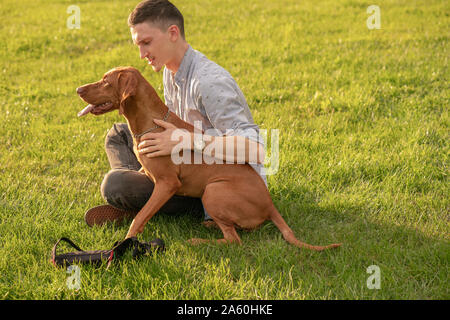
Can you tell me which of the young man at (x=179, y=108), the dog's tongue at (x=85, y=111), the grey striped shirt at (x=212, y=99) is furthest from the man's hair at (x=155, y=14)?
the dog's tongue at (x=85, y=111)

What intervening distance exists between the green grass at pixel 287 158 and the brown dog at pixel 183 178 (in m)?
0.23

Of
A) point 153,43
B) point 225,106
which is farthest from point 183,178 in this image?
point 153,43

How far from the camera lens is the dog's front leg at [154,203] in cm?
358

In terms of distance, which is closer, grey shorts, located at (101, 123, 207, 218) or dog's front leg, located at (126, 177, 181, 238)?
dog's front leg, located at (126, 177, 181, 238)

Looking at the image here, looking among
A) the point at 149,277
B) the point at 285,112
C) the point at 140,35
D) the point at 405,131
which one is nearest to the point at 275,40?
the point at 285,112

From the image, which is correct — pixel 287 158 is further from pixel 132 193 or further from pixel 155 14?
pixel 155 14

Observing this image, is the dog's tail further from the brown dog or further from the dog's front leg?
the dog's front leg

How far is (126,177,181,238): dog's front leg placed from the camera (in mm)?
3580

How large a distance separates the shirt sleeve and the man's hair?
56 cm

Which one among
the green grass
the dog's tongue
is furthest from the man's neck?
the green grass

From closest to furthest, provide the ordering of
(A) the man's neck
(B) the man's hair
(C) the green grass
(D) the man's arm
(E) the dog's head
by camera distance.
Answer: (C) the green grass
(E) the dog's head
(D) the man's arm
(B) the man's hair
(A) the man's neck

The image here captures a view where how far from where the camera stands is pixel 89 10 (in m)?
12.3
